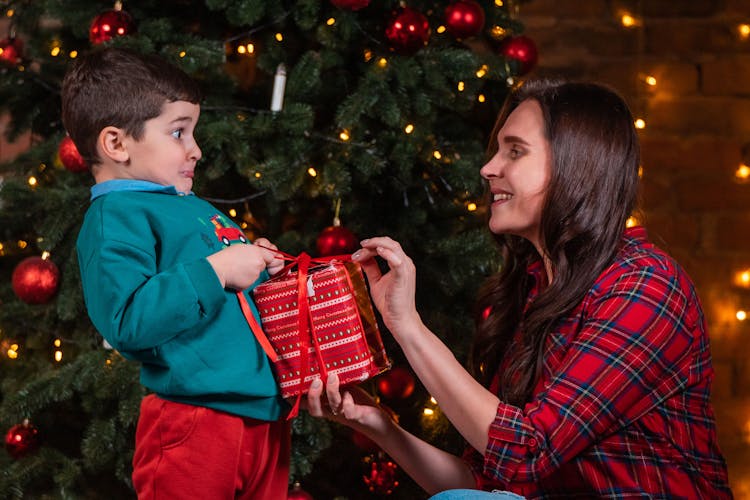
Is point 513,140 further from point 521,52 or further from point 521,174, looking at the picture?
point 521,52

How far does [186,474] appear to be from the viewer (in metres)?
1.44

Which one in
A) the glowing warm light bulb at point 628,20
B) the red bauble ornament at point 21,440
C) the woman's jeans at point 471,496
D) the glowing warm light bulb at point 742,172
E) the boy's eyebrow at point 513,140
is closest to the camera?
the woman's jeans at point 471,496

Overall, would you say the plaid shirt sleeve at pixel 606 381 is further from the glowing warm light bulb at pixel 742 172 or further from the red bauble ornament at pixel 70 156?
the glowing warm light bulb at pixel 742 172

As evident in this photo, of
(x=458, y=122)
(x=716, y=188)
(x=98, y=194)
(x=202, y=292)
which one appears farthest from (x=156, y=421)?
(x=716, y=188)

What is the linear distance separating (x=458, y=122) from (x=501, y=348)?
A: 3.07 ft

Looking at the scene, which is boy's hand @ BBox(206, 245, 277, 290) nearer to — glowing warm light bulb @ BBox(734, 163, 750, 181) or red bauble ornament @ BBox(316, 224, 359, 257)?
red bauble ornament @ BBox(316, 224, 359, 257)

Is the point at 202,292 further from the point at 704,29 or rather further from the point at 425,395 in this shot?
the point at 704,29

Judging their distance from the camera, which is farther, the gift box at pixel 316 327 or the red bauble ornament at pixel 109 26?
the red bauble ornament at pixel 109 26

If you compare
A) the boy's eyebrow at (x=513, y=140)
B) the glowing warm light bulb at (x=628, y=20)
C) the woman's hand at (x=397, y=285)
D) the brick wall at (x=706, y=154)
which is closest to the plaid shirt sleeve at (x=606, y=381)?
the woman's hand at (x=397, y=285)

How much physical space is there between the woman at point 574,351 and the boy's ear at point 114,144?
0.47m

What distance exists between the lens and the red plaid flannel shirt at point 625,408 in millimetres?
1375

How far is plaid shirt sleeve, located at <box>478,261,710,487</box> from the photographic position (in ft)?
4.50

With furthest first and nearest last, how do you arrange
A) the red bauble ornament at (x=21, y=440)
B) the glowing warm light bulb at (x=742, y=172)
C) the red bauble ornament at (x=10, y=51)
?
1. the glowing warm light bulb at (x=742, y=172)
2. the red bauble ornament at (x=10, y=51)
3. the red bauble ornament at (x=21, y=440)

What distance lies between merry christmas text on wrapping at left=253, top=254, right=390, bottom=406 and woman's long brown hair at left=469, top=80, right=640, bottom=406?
1.00 ft
